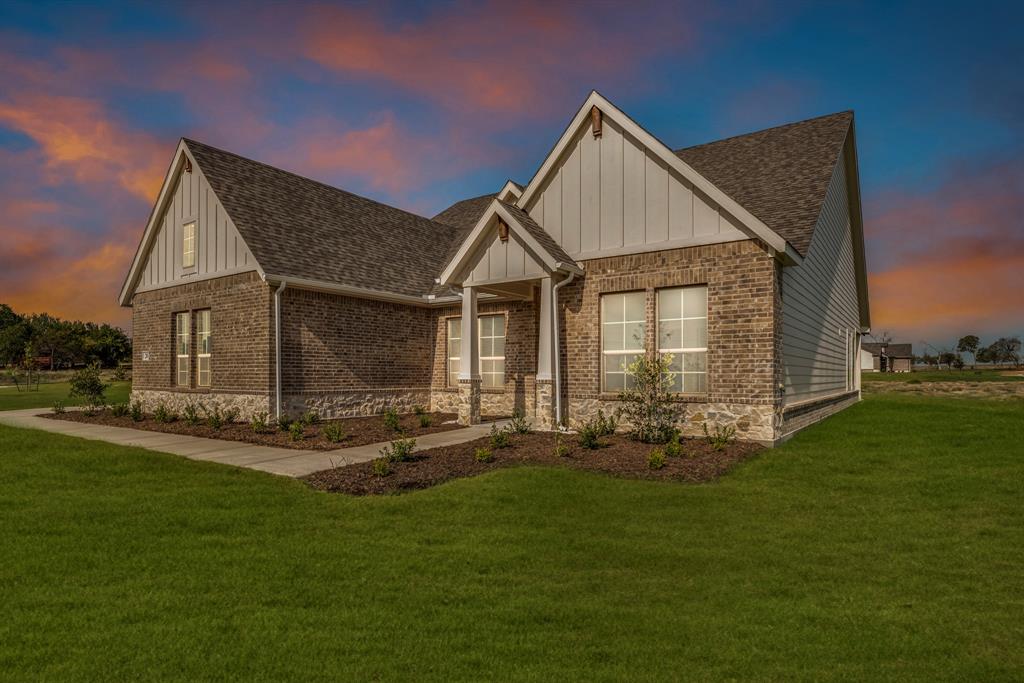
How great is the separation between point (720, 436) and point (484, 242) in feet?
24.0

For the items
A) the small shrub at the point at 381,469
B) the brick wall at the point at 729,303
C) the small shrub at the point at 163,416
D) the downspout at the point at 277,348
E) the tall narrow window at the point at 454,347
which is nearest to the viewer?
the small shrub at the point at 381,469

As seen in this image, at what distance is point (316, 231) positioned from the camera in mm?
18562

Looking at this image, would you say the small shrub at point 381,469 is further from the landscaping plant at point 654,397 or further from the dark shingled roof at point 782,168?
the dark shingled roof at point 782,168

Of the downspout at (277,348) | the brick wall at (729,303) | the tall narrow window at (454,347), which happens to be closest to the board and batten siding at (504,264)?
the brick wall at (729,303)

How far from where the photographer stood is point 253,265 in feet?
52.0

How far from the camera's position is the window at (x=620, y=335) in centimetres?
1327

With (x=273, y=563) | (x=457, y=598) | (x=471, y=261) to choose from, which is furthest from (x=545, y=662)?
(x=471, y=261)

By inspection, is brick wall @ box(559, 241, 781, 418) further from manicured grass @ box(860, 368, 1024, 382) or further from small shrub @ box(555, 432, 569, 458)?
manicured grass @ box(860, 368, 1024, 382)

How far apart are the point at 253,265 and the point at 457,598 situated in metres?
13.4

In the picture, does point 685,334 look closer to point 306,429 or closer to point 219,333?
point 306,429

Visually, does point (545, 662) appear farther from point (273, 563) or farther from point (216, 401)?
point (216, 401)

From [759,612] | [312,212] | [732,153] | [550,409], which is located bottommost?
[759,612]

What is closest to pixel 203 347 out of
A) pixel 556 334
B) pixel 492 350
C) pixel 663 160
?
pixel 492 350

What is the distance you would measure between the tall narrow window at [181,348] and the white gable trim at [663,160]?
11.7 meters
